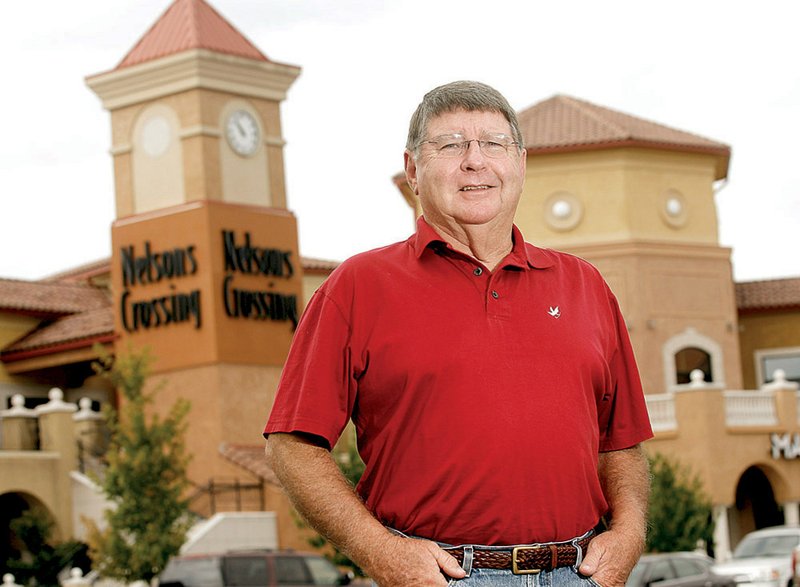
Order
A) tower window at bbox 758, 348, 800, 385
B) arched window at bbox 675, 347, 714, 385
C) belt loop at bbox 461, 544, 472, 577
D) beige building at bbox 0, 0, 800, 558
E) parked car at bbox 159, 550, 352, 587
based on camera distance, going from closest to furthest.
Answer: belt loop at bbox 461, 544, 472, 577 < parked car at bbox 159, 550, 352, 587 < beige building at bbox 0, 0, 800, 558 < arched window at bbox 675, 347, 714, 385 < tower window at bbox 758, 348, 800, 385

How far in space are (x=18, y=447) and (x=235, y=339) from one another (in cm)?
646

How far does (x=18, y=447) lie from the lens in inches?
1598

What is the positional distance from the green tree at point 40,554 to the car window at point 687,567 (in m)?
17.9

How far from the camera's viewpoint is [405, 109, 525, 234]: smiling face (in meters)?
4.77

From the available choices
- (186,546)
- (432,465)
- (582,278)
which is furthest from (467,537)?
(186,546)

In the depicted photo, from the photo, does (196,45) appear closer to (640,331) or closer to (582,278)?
(640,331)

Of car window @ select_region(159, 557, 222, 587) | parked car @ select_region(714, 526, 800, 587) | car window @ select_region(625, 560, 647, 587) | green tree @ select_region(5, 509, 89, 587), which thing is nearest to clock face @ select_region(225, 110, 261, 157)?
green tree @ select_region(5, 509, 89, 587)

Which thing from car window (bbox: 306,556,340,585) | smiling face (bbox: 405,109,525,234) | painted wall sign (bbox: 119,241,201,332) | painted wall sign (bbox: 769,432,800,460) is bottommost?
car window (bbox: 306,556,340,585)

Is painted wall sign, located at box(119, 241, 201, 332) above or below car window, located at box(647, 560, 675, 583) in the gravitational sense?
above

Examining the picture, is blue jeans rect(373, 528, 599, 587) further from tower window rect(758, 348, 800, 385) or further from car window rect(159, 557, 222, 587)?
tower window rect(758, 348, 800, 385)

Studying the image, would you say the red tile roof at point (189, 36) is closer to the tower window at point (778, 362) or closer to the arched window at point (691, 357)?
the arched window at point (691, 357)

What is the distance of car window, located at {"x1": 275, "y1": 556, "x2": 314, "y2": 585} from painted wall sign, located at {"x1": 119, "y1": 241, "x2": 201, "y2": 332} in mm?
19084

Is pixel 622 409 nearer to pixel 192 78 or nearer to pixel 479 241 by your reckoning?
pixel 479 241

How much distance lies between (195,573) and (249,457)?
1783 centimetres
